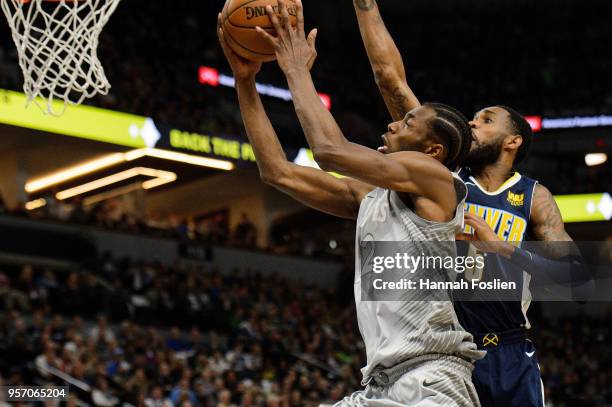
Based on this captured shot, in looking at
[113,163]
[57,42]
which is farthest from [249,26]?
[113,163]

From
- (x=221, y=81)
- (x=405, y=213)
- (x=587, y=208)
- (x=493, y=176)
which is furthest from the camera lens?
(x=221, y=81)

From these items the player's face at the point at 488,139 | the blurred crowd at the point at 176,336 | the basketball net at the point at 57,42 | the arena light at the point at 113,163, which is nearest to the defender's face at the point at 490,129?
the player's face at the point at 488,139

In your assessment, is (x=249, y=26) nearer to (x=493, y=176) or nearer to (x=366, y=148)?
(x=366, y=148)

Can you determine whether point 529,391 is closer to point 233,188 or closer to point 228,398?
point 228,398

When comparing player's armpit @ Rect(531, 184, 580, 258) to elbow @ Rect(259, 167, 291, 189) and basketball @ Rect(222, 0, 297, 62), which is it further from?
basketball @ Rect(222, 0, 297, 62)

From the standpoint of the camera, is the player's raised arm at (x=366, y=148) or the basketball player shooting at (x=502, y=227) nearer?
the player's raised arm at (x=366, y=148)

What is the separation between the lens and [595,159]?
24000 mm

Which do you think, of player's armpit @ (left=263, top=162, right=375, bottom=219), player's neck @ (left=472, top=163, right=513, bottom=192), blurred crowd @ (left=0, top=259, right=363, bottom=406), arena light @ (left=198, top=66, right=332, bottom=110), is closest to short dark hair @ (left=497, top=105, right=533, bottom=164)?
player's neck @ (left=472, top=163, right=513, bottom=192)

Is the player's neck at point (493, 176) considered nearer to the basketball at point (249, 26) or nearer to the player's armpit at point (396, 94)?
the player's armpit at point (396, 94)

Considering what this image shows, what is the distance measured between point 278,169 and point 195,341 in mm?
11324

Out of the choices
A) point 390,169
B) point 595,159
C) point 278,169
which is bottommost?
point 390,169

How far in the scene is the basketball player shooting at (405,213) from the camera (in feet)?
10.3

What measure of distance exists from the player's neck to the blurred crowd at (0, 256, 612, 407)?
7.31 metres

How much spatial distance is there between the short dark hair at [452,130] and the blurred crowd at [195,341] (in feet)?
26.3
